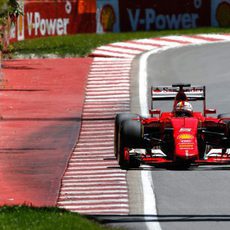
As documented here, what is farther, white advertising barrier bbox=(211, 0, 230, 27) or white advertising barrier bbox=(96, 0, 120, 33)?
white advertising barrier bbox=(211, 0, 230, 27)

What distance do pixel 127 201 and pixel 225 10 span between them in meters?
34.5

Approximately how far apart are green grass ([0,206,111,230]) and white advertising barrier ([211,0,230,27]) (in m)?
37.0

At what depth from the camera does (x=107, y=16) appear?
59.6m

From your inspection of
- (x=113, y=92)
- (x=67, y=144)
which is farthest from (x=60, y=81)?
(x=67, y=144)

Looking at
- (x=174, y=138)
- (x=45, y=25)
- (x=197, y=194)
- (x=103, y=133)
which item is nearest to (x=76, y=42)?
(x=45, y=25)

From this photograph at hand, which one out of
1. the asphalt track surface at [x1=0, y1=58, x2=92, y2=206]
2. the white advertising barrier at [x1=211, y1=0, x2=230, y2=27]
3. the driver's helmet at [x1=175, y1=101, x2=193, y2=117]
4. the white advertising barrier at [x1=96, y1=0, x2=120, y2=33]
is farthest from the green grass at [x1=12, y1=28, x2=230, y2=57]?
the driver's helmet at [x1=175, y1=101, x2=193, y2=117]

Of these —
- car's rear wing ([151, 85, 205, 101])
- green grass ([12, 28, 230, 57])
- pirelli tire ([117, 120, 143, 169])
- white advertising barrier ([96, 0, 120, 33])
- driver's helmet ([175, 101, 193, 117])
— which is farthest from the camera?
white advertising barrier ([96, 0, 120, 33])

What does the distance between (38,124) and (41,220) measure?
640 inches

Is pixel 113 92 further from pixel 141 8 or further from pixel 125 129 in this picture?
pixel 125 129

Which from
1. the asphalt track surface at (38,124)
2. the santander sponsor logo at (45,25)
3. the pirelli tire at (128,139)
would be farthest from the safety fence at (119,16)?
the pirelli tire at (128,139)

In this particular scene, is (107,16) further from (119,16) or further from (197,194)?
(197,194)

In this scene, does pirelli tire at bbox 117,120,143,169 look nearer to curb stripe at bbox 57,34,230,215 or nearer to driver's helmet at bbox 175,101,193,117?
curb stripe at bbox 57,34,230,215

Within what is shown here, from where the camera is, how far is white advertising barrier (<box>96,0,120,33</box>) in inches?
2338

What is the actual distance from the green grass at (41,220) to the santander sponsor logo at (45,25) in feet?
110
